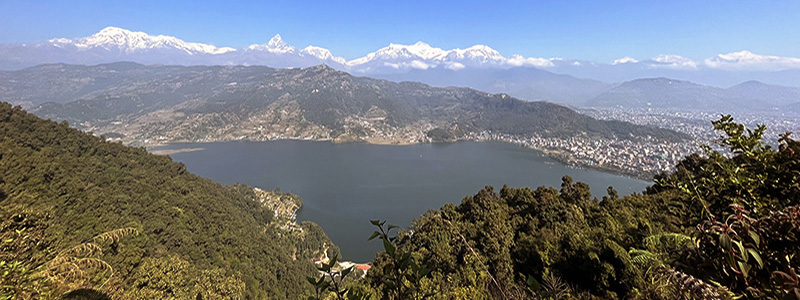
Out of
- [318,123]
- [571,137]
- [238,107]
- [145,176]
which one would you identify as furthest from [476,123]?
Answer: [145,176]

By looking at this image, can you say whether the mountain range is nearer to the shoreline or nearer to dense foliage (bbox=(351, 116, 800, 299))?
the shoreline

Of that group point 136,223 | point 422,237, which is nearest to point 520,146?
point 422,237

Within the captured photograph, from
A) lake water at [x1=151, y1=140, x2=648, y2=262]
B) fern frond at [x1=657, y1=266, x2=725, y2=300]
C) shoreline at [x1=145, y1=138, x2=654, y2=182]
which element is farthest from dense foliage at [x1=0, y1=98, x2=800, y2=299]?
shoreline at [x1=145, y1=138, x2=654, y2=182]

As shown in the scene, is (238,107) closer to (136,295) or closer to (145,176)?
(145,176)

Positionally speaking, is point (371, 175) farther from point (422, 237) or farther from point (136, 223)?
point (422, 237)

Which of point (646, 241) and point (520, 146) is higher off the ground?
point (646, 241)

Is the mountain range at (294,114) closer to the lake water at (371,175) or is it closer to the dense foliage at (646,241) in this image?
the lake water at (371,175)

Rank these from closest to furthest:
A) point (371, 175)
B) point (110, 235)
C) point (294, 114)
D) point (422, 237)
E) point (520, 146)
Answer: point (110, 235) → point (422, 237) → point (371, 175) → point (520, 146) → point (294, 114)
